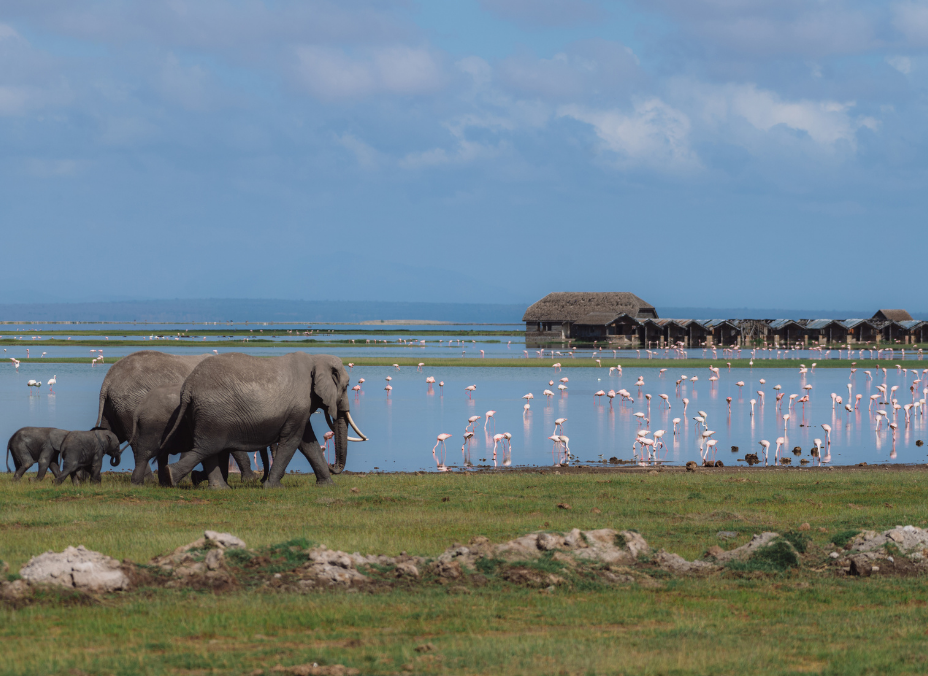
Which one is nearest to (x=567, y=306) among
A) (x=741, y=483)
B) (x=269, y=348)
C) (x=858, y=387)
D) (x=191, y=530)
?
(x=269, y=348)

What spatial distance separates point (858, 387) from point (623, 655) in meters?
57.4

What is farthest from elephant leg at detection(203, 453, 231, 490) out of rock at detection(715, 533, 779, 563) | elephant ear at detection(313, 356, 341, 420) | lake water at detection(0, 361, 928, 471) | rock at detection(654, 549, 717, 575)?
rock at detection(715, 533, 779, 563)

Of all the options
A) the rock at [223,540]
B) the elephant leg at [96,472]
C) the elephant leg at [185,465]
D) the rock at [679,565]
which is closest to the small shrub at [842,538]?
the rock at [679,565]

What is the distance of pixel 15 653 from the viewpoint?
8516mm

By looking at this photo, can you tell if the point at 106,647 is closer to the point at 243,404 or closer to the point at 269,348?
the point at 243,404

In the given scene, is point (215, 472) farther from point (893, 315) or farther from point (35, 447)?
point (893, 315)

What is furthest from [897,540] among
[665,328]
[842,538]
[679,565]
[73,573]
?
[665,328]

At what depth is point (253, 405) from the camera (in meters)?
19.0

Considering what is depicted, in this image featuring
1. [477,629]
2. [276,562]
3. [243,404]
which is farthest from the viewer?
[243,404]

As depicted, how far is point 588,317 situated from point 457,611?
365ft

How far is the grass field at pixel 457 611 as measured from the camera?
28.2ft

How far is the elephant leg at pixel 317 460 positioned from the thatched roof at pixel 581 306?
10084 centimetres

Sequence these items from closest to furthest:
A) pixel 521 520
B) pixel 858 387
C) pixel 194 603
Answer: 1. pixel 194 603
2. pixel 521 520
3. pixel 858 387

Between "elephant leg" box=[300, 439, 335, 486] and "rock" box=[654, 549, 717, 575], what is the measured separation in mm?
9205
